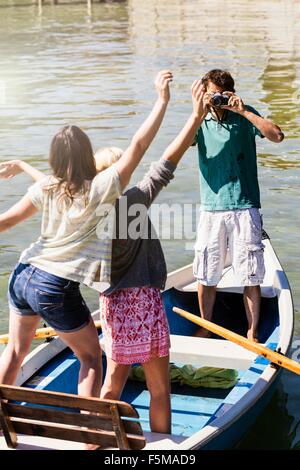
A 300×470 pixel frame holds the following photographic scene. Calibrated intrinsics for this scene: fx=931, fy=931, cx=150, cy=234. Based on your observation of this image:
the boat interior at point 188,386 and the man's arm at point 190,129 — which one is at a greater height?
the man's arm at point 190,129

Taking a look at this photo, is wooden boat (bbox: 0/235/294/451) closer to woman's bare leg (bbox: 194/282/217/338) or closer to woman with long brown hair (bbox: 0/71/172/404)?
woman's bare leg (bbox: 194/282/217/338)

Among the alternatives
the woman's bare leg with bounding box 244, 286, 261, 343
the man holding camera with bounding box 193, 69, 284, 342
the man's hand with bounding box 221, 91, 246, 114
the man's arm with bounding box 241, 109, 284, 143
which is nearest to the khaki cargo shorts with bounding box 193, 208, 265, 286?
the man holding camera with bounding box 193, 69, 284, 342

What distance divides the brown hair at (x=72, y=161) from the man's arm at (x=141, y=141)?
0.18 metres

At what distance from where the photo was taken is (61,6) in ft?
176

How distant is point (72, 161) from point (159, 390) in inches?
56.6

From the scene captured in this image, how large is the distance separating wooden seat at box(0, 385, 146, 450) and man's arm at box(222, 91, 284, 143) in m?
2.50

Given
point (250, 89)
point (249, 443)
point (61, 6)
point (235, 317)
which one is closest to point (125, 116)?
point (250, 89)

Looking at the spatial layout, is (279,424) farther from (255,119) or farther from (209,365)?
(255,119)

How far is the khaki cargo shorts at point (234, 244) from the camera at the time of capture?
23.3 feet

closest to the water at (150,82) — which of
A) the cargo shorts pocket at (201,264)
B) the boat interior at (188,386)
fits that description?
the boat interior at (188,386)

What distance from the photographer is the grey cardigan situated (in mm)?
5172

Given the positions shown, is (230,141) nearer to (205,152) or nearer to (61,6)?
(205,152)

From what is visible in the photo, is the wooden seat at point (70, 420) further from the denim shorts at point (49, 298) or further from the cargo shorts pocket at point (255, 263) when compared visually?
the cargo shorts pocket at point (255, 263)

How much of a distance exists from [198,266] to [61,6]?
48454mm
